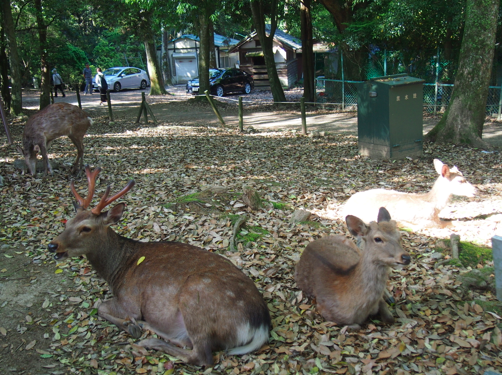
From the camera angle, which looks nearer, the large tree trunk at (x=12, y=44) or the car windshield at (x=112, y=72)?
the large tree trunk at (x=12, y=44)

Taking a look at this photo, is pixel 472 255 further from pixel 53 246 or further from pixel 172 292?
pixel 53 246

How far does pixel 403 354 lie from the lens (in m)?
3.52

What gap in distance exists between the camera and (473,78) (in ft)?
34.9

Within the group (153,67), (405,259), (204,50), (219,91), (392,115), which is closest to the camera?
(405,259)

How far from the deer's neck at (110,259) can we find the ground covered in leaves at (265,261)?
0.42 metres

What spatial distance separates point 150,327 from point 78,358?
2.00ft

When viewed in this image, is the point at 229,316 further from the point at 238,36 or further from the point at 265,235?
the point at 238,36

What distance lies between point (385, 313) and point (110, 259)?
8.43 feet

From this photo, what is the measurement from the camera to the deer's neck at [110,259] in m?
4.15

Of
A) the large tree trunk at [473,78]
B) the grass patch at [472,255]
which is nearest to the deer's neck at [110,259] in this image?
the grass patch at [472,255]

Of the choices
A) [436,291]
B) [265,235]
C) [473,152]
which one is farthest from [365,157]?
[436,291]

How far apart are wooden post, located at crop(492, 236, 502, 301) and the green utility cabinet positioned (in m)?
6.16

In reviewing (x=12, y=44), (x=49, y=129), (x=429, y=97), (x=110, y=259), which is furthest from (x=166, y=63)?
(x=110, y=259)

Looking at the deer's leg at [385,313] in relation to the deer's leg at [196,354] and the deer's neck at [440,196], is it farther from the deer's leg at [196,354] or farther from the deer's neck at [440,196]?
the deer's neck at [440,196]
